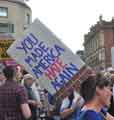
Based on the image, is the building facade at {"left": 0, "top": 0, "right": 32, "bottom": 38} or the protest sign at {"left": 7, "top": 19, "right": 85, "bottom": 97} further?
the building facade at {"left": 0, "top": 0, "right": 32, "bottom": 38}

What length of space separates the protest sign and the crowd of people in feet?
0.82

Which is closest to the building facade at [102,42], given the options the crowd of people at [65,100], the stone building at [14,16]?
the stone building at [14,16]

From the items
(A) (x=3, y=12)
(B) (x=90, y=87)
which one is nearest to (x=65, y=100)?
(B) (x=90, y=87)

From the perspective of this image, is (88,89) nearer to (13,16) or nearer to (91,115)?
(91,115)

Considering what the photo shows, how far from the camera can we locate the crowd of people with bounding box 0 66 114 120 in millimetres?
5562

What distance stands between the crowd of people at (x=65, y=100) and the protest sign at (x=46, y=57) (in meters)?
0.25

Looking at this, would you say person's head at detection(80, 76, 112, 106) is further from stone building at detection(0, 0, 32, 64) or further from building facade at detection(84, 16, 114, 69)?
building facade at detection(84, 16, 114, 69)

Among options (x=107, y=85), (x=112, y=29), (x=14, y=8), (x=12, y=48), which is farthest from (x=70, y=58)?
(x=112, y=29)

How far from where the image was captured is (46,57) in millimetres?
9523

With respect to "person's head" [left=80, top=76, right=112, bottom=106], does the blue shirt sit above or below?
below

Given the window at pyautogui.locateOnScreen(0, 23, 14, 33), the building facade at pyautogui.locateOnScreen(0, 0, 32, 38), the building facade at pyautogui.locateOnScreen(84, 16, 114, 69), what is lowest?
the building facade at pyautogui.locateOnScreen(84, 16, 114, 69)

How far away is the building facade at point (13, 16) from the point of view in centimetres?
8344

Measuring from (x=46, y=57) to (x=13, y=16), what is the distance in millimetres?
75339

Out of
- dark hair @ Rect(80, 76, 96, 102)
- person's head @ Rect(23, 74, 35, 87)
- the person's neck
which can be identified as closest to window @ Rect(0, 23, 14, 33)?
person's head @ Rect(23, 74, 35, 87)
